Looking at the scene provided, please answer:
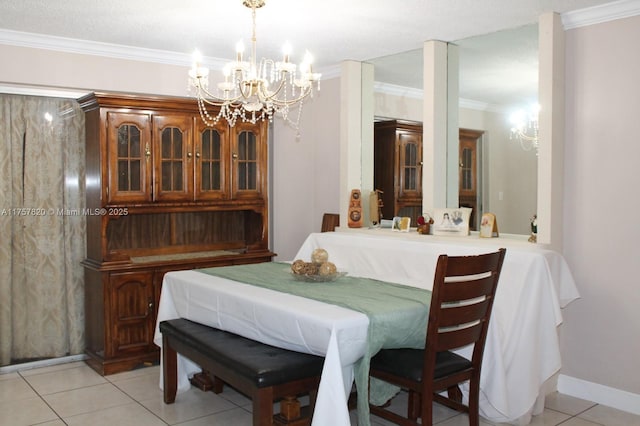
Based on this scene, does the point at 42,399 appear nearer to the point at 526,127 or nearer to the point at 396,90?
the point at 396,90

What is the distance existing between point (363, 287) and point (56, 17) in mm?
2542

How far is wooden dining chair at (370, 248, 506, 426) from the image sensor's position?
267cm

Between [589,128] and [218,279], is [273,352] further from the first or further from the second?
[589,128]

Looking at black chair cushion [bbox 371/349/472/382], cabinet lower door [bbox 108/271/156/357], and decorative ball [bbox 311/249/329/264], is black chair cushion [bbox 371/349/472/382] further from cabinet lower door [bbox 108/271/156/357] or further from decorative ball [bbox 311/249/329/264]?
cabinet lower door [bbox 108/271/156/357]

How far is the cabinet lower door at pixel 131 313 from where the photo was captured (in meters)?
4.32

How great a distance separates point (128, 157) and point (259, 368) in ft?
7.73

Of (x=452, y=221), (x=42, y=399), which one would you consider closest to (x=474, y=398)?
(x=452, y=221)

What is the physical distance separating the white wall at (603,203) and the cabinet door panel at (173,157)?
2.74m

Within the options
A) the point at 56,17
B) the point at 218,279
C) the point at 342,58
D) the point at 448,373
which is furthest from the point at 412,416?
the point at 56,17

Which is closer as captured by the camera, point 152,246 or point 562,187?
point 562,187

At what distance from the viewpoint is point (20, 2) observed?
3443 mm

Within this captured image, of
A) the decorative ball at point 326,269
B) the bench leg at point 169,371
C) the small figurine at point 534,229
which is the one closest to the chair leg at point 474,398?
the decorative ball at point 326,269

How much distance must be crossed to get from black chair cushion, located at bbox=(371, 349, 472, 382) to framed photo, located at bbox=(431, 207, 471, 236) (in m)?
1.37

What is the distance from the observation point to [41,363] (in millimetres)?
4488
